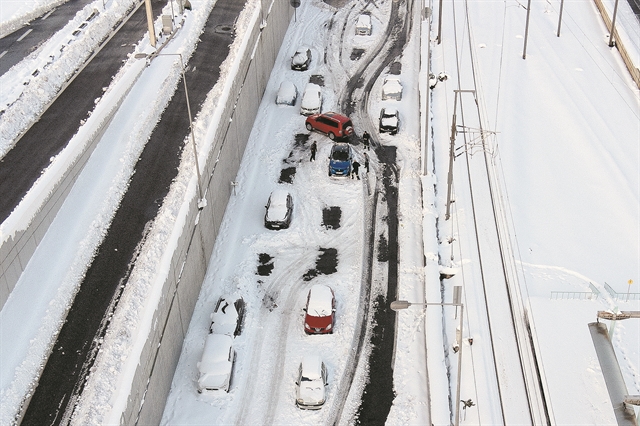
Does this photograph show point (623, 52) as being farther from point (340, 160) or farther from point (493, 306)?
point (493, 306)

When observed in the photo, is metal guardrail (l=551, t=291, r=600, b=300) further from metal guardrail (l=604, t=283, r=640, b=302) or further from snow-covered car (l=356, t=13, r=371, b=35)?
snow-covered car (l=356, t=13, r=371, b=35)

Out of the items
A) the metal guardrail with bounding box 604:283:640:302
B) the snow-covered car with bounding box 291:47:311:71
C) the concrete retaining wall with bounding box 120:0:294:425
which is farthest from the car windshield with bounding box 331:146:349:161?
the metal guardrail with bounding box 604:283:640:302

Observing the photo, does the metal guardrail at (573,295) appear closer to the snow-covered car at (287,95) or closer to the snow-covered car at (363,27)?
the snow-covered car at (287,95)

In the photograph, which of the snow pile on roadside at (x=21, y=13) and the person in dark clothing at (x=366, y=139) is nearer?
the person in dark clothing at (x=366, y=139)

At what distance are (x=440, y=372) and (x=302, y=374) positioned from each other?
604cm

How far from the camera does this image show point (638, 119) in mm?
57438

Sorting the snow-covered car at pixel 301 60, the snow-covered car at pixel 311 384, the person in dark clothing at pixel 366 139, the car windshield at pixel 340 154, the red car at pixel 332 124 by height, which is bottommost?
the snow-covered car at pixel 311 384

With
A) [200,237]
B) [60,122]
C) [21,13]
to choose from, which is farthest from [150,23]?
[200,237]

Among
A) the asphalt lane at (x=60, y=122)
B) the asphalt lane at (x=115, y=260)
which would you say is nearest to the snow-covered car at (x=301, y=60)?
the asphalt lane at (x=115, y=260)

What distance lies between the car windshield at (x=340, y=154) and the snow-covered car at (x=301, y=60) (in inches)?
513

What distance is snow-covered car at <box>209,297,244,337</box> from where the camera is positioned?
125ft

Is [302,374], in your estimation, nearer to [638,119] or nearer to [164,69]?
[164,69]

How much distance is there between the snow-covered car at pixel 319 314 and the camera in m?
38.3

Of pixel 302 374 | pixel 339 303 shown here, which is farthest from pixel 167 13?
pixel 302 374
